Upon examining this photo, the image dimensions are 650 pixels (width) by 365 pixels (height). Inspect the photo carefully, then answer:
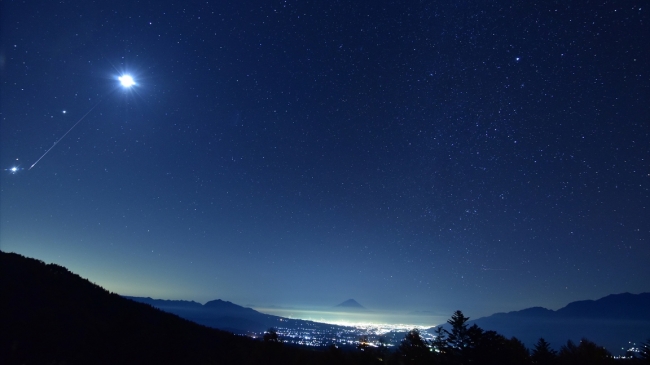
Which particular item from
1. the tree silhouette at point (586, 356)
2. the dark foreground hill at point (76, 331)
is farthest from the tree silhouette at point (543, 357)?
the dark foreground hill at point (76, 331)

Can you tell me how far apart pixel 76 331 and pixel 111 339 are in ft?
19.2

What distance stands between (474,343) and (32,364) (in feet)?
79.0

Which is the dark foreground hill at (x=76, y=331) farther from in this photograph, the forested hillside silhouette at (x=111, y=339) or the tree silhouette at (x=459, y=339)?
the tree silhouette at (x=459, y=339)

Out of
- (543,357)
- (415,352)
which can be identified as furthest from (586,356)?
(415,352)

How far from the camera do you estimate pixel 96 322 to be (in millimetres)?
23125

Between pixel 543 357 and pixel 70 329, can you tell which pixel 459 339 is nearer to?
pixel 543 357

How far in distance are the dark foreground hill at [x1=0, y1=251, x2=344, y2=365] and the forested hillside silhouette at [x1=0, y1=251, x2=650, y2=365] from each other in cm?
4

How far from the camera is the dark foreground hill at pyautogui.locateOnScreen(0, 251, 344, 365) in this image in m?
17.1


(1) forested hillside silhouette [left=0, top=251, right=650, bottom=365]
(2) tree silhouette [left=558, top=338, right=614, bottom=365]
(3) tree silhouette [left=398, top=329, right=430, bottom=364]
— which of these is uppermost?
(1) forested hillside silhouette [left=0, top=251, right=650, bottom=365]

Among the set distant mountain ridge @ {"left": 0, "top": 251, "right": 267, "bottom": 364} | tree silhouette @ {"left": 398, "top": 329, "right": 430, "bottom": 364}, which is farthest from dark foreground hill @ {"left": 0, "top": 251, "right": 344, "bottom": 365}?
tree silhouette @ {"left": 398, "top": 329, "right": 430, "bottom": 364}

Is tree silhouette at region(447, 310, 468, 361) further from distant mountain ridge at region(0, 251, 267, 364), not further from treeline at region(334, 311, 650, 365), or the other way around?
distant mountain ridge at region(0, 251, 267, 364)

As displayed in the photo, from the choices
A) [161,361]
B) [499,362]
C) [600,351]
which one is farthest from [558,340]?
[161,361]

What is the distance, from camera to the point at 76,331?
2112 cm

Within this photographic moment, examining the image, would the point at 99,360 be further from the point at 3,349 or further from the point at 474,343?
the point at 474,343
